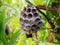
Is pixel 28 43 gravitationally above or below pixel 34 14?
below

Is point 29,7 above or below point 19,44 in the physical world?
above

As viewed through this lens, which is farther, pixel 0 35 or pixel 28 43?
pixel 28 43

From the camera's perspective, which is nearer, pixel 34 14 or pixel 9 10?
pixel 34 14

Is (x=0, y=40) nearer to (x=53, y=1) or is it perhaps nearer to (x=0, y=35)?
(x=0, y=35)

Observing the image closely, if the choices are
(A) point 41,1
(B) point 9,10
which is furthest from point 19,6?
(A) point 41,1

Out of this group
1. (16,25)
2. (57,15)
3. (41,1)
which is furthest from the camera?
(16,25)

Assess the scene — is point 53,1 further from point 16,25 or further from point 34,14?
point 16,25

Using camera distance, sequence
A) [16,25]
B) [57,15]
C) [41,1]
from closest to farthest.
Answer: [57,15] → [41,1] → [16,25]

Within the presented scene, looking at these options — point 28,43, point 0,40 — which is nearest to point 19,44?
point 28,43

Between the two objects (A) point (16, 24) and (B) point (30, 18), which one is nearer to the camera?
(B) point (30, 18)
